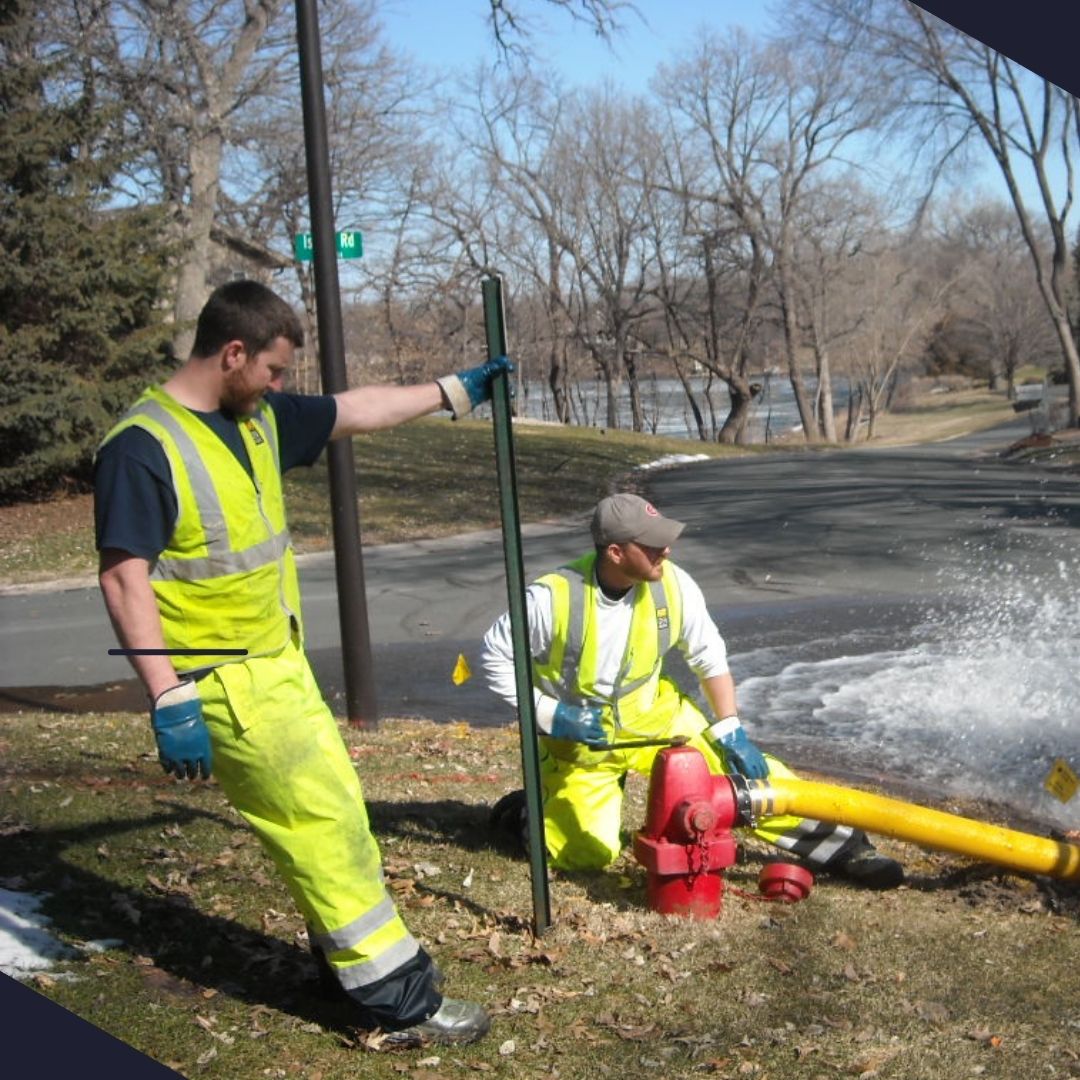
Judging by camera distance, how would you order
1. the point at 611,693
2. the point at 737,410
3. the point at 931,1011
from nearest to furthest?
the point at 931,1011
the point at 611,693
the point at 737,410

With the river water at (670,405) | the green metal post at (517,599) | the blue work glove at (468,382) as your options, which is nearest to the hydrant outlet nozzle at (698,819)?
the green metal post at (517,599)

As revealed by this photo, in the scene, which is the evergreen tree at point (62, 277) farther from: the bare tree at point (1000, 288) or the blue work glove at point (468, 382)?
the bare tree at point (1000, 288)

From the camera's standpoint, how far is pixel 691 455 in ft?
108

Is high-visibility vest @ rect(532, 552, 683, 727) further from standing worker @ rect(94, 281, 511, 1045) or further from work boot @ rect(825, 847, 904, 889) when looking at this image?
standing worker @ rect(94, 281, 511, 1045)

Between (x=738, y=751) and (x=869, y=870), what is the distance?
28.6 inches

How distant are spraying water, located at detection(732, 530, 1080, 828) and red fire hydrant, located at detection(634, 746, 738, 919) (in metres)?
2.36

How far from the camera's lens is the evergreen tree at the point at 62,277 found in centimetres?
1761

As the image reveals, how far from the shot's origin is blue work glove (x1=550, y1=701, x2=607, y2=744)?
4836 millimetres

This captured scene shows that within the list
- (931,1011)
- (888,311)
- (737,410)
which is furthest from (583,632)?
(888,311)

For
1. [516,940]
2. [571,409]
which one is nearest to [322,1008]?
[516,940]

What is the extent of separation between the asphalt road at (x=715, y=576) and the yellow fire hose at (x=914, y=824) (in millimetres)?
4361

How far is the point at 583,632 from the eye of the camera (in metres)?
4.87

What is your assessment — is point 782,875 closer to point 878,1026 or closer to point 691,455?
point 878,1026

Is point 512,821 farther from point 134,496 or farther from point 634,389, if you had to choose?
point 634,389
